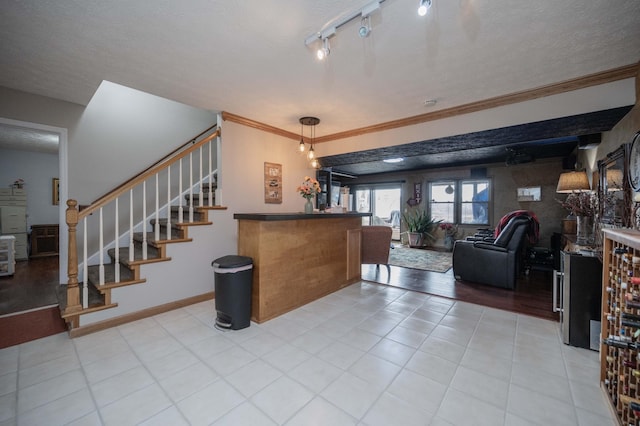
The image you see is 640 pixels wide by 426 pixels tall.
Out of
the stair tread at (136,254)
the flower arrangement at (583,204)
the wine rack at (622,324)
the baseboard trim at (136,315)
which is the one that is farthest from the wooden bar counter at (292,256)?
the flower arrangement at (583,204)

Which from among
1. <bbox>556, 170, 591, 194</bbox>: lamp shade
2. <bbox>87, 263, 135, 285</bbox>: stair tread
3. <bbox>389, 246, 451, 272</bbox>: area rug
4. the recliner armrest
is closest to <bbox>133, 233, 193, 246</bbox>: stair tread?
<bbox>87, 263, 135, 285</bbox>: stair tread

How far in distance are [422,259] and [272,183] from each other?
4.07 metres

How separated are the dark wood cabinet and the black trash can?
19.7 ft

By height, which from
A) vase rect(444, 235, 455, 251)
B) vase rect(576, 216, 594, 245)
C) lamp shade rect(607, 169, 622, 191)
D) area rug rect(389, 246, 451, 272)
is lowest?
area rug rect(389, 246, 451, 272)

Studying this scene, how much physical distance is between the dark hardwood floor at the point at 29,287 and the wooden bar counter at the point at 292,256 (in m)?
2.55

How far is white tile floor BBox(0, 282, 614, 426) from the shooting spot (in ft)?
4.93

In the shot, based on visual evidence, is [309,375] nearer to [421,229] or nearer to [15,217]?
[421,229]

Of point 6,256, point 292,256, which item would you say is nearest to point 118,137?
point 6,256

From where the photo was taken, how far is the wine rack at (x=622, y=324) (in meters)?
1.17

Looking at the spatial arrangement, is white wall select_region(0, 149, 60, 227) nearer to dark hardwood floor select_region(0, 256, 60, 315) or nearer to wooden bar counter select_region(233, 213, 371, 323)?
dark hardwood floor select_region(0, 256, 60, 315)

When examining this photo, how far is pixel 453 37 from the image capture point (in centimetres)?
193

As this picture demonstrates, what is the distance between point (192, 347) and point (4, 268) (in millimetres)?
4402

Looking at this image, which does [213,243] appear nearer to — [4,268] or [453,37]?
[453,37]

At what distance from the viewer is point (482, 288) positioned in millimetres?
3906
